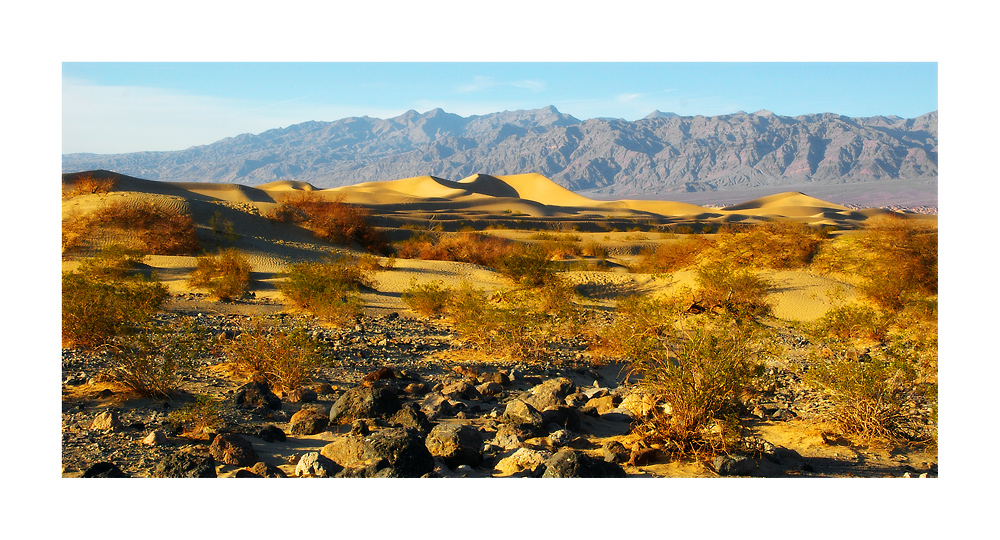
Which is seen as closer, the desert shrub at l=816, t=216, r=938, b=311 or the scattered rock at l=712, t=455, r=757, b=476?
the scattered rock at l=712, t=455, r=757, b=476

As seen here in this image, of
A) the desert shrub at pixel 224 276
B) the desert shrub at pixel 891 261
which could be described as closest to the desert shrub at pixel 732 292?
the desert shrub at pixel 891 261

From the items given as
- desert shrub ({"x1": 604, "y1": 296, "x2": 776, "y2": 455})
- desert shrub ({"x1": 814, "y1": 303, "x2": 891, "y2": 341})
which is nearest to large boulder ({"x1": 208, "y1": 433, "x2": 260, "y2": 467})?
desert shrub ({"x1": 604, "y1": 296, "x2": 776, "y2": 455})

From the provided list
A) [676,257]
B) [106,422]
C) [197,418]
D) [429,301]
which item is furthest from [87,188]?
[197,418]

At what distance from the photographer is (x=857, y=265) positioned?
49.5ft

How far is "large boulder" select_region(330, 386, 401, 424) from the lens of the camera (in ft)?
21.4

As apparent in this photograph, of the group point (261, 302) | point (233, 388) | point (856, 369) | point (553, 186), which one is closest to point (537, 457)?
point (856, 369)

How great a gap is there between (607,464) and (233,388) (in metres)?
4.39

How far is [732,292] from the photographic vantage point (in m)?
13.6

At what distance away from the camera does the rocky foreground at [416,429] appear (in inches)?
203

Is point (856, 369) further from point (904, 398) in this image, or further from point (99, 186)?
point (99, 186)

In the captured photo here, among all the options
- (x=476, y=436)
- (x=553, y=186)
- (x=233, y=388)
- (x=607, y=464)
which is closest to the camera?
(x=607, y=464)

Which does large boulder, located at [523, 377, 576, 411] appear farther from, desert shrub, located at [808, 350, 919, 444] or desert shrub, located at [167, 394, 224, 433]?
desert shrub, located at [167, 394, 224, 433]

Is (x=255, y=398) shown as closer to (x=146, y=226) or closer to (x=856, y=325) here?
(x=856, y=325)

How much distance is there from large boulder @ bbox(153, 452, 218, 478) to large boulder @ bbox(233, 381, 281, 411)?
1.64m
